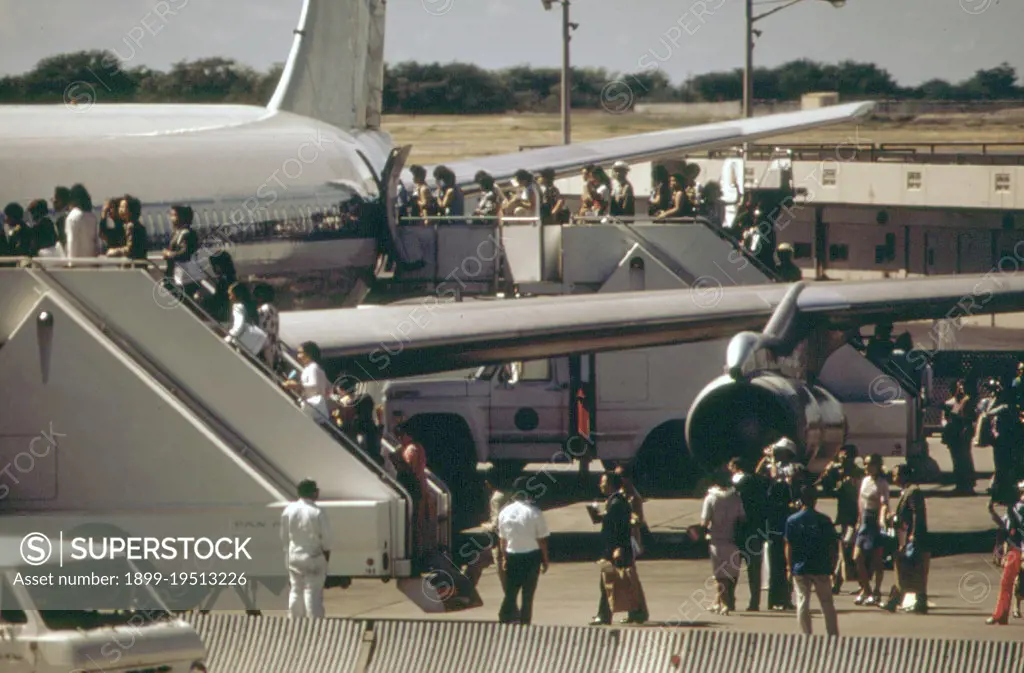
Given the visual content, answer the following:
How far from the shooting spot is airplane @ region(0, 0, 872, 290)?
24.0 metres

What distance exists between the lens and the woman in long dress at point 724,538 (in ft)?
60.0

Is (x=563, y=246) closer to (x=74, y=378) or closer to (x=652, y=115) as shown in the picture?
(x=74, y=378)

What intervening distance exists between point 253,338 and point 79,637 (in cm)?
419

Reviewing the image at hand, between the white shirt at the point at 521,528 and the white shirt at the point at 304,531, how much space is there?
3.28m

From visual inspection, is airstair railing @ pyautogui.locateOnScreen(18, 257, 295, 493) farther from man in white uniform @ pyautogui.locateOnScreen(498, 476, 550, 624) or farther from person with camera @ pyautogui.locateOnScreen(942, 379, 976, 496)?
person with camera @ pyautogui.locateOnScreen(942, 379, 976, 496)

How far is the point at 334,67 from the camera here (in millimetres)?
36656

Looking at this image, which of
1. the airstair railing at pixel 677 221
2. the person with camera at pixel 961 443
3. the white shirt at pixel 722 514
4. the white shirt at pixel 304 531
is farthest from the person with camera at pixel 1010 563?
the airstair railing at pixel 677 221

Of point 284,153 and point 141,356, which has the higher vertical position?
point 284,153

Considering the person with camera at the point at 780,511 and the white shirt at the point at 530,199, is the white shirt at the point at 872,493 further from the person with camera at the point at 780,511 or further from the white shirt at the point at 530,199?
the white shirt at the point at 530,199

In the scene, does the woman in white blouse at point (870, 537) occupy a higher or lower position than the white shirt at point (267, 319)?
lower

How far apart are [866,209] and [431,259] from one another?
83.3ft

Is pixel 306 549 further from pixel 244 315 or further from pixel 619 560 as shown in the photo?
pixel 619 560

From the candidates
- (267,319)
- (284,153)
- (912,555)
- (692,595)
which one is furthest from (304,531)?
(284,153)

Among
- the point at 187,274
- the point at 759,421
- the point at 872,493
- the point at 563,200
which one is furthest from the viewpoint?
the point at 563,200
